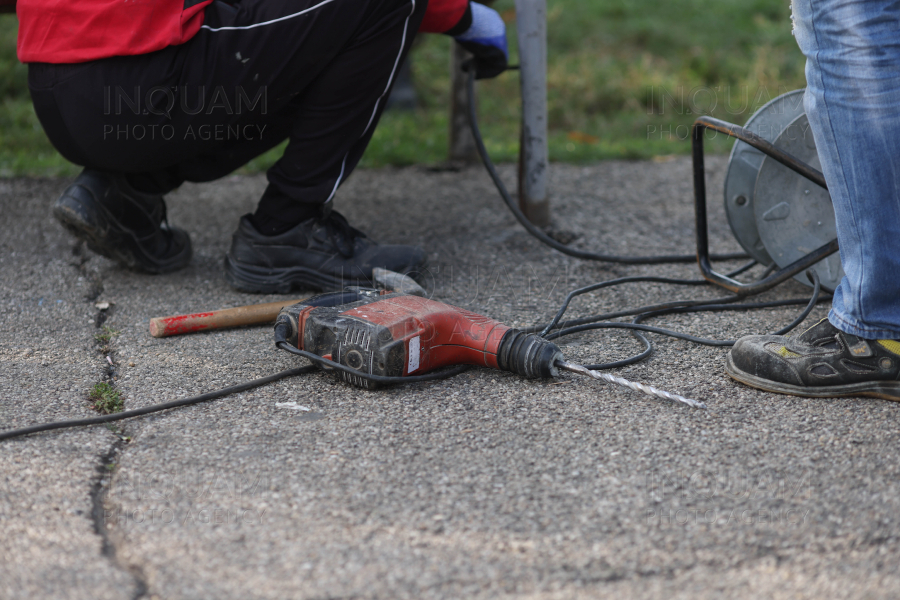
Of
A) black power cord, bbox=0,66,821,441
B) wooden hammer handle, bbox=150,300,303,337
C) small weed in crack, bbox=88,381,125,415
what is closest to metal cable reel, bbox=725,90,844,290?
black power cord, bbox=0,66,821,441

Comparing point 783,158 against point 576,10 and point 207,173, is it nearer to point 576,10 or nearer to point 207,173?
point 207,173

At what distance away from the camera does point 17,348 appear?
6.01 feet

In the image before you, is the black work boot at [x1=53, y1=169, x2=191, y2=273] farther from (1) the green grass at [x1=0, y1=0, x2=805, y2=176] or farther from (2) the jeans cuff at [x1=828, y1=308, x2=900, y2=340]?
(2) the jeans cuff at [x1=828, y1=308, x2=900, y2=340]

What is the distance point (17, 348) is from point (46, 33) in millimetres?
746

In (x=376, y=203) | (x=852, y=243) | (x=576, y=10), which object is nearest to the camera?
(x=852, y=243)

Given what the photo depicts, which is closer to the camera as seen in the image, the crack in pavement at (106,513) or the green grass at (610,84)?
the crack in pavement at (106,513)

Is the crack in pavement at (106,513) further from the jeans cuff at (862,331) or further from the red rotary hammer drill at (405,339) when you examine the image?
the jeans cuff at (862,331)

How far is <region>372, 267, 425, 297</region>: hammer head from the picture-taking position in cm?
185

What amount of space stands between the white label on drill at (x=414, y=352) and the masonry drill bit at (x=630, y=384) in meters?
0.29

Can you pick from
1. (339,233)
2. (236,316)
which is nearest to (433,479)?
(236,316)

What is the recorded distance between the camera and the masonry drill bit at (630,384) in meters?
1.52

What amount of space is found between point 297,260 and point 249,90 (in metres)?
0.48

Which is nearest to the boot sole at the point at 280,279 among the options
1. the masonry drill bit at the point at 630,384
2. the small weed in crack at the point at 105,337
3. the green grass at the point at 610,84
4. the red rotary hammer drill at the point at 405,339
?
the small weed in crack at the point at 105,337

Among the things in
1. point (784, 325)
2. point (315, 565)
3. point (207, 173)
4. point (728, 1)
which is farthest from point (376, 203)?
point (728, 1)
